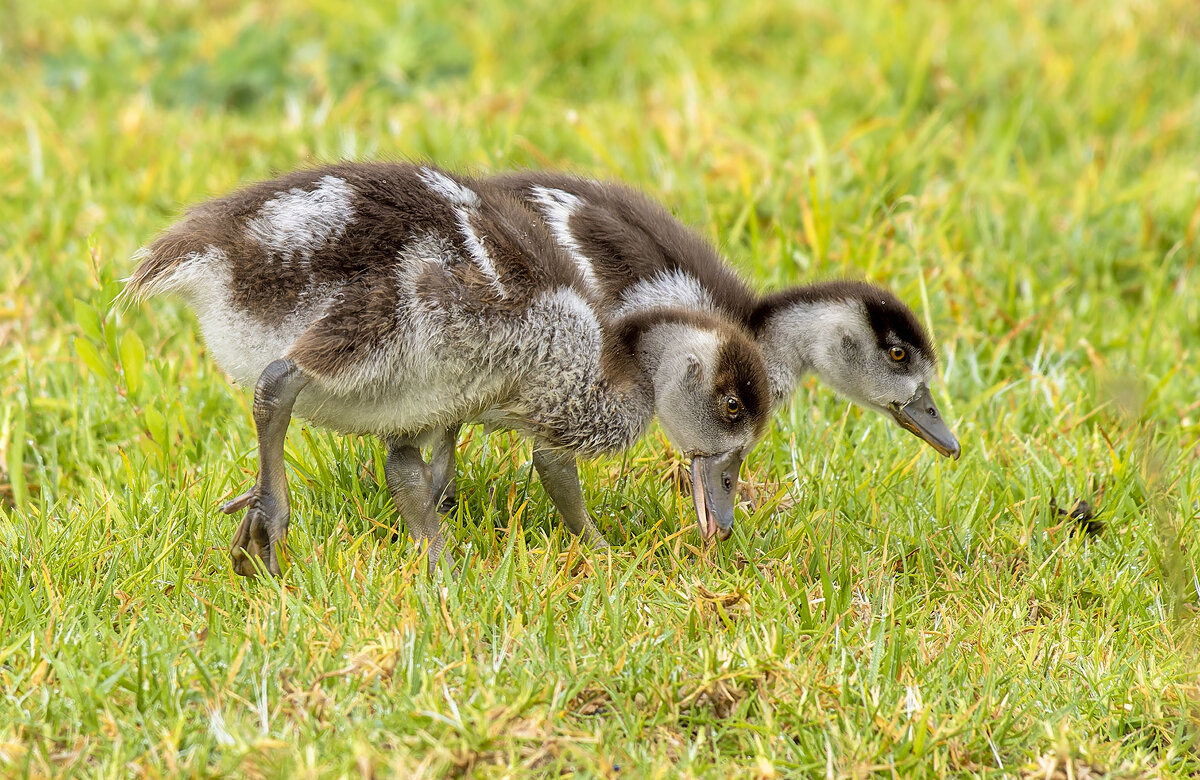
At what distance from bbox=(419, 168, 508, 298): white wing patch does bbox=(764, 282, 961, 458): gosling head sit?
1174 mm

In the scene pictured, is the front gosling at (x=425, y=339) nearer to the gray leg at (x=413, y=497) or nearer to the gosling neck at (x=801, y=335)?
the gray leg at (x=413, y=497)

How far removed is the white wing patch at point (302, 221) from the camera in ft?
11.1

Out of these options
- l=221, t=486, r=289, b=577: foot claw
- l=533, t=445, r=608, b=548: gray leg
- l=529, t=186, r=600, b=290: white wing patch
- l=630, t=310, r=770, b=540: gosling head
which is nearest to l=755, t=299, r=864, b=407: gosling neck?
l=630, t=310, r=770, b=540: gosling head

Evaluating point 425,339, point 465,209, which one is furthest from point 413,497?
point 465,209

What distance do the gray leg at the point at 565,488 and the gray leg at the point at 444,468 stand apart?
0.28 meters

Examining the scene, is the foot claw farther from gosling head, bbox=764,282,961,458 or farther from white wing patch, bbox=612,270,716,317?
gosling head, bbox=764,282,961,458

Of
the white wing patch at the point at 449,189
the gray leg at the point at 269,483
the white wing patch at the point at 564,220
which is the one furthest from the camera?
the white wing patch at the point at 564,220

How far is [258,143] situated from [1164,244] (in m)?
4.35

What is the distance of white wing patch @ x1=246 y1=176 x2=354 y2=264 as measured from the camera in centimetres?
339

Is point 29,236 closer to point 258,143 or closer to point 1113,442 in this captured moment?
point 258,143

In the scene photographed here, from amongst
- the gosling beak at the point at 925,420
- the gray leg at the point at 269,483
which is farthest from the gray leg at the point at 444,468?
the gosling beak at the point at 925,420

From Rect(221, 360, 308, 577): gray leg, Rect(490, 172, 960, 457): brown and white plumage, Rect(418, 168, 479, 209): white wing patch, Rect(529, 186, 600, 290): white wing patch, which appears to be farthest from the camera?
Rect(490, 172, 960, 457): brown and white plumage

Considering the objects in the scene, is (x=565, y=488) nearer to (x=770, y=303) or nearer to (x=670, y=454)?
(x=670, y=454)

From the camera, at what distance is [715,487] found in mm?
3754
